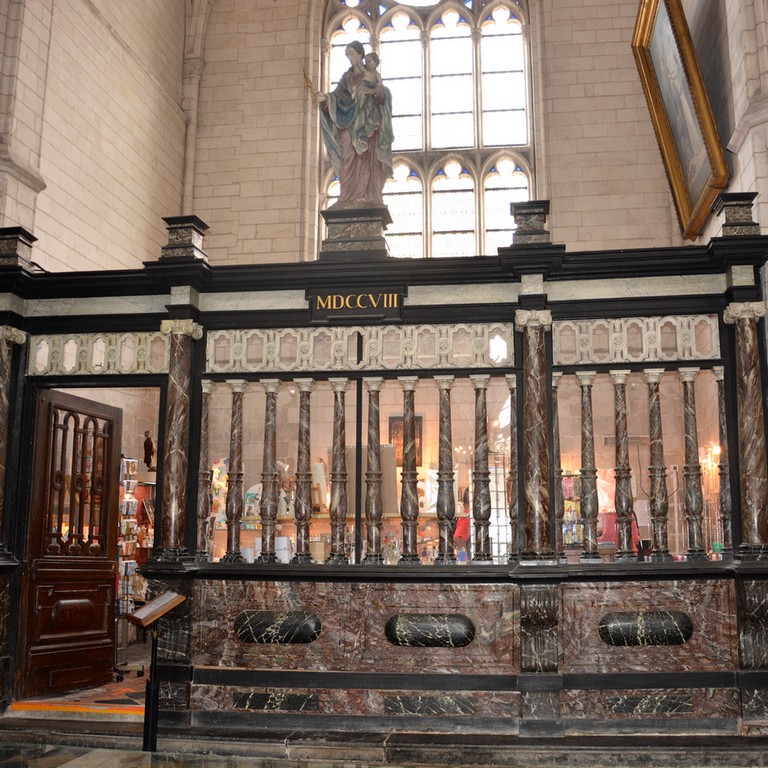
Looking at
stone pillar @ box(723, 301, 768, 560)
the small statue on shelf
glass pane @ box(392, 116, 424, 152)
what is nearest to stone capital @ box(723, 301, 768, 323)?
stone pillar @ box(723, 301, 768, 560)

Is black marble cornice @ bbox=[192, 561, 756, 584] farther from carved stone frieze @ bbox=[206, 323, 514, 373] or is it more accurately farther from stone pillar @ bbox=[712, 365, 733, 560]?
carved stone frieze @ bbox=[206, 323, 514, 373]

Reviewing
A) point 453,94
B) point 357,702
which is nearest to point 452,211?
point 453,94

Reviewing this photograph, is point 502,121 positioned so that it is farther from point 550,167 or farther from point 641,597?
point 641,597

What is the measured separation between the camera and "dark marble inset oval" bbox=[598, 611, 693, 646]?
7352 mm

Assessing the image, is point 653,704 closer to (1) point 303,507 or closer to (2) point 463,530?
(1) point 303,507

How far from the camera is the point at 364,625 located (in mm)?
7668

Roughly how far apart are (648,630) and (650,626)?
0.04m

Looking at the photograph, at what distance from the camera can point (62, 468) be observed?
885 cm

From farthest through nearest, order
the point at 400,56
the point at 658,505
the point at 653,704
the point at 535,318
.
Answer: the point at 400,56, the point at 535,318, the point at 658,505, the point at 653,704

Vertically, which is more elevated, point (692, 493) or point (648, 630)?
point (692, 493)

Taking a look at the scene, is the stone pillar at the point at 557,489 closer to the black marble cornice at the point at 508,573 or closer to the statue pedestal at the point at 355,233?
the black marble cornice at the point at 508,573

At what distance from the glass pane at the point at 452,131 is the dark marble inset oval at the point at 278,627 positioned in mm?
10121

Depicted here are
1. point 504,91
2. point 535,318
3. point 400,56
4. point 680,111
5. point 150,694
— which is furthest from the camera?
point 400,56

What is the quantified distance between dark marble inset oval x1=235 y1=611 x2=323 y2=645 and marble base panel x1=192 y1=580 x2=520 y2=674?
3cm
